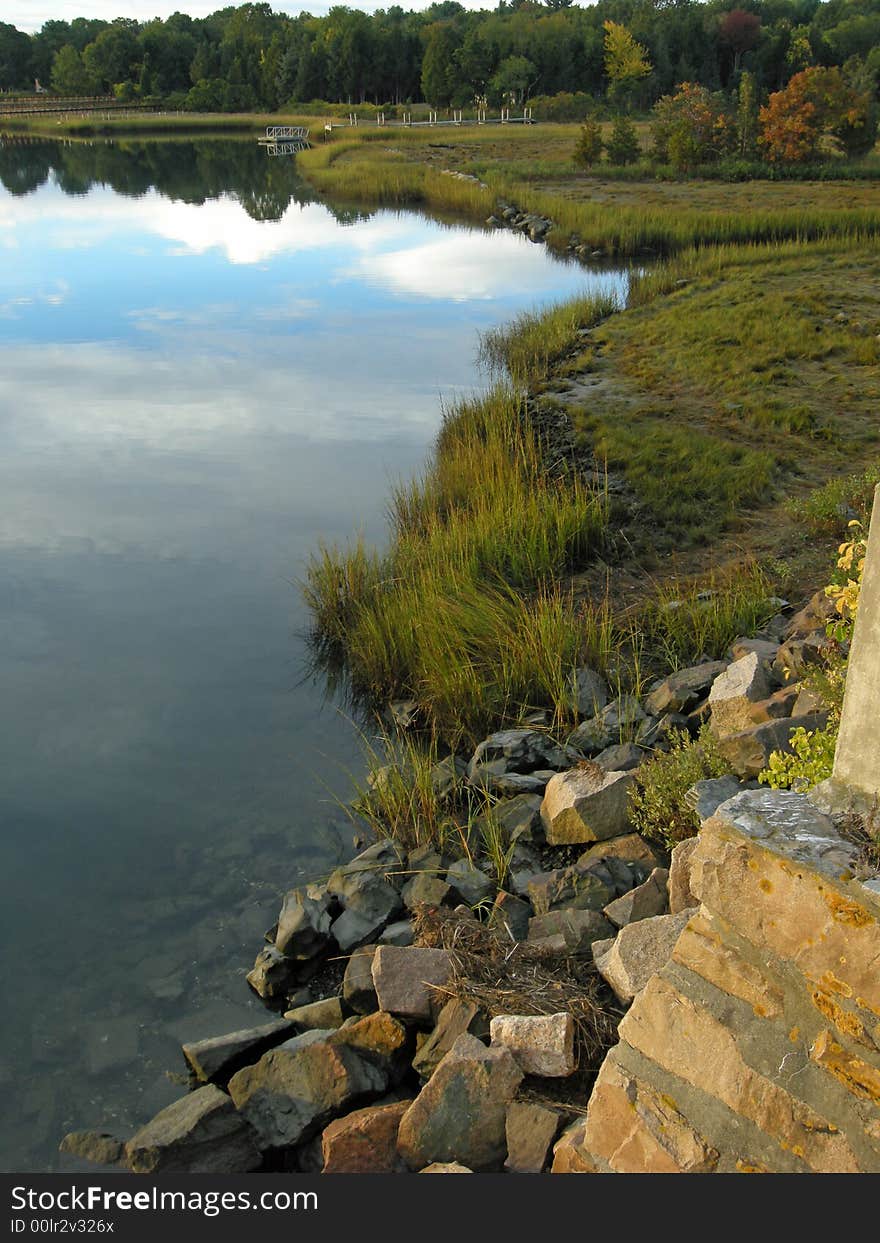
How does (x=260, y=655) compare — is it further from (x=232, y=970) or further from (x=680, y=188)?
(x=680, y=188)

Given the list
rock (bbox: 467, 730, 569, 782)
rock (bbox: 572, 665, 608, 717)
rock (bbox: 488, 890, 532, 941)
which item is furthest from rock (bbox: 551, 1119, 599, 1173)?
rock (bbox: 572, 665, 608, 717)

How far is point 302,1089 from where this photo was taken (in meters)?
3.87

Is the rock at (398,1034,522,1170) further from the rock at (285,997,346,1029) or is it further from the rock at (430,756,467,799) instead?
the rock at (430,756,467,799)

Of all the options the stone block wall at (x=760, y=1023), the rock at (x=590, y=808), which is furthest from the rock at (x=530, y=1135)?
the rock at (x=590, y=808)

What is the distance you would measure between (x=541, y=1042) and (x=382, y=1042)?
0.80 m

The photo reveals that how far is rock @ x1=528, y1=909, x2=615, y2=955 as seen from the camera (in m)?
4.21

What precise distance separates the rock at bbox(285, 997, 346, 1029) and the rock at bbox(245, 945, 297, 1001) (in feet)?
1.26

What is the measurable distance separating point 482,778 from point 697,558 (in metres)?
3.65

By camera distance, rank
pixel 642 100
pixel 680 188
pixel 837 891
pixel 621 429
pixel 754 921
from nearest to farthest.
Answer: pixel 837 891
pixel 754 921
pixel 621 429
pixel 680 188
pixel 642 100

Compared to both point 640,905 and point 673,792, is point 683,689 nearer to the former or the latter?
point 673,792

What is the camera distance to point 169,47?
343ft

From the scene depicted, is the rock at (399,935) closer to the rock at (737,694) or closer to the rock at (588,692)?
the rock at (737,694)

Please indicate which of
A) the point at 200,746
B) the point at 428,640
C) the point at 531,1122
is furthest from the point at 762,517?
the point at 531,1122

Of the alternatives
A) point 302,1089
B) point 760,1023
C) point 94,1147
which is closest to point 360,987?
point 302,1089
